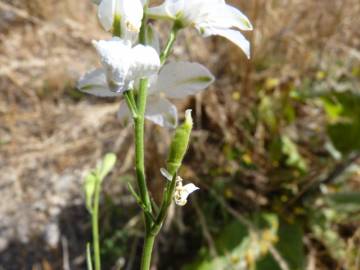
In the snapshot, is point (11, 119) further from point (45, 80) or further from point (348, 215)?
point (348, 215)

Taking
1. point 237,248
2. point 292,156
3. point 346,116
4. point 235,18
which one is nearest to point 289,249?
point 237,248

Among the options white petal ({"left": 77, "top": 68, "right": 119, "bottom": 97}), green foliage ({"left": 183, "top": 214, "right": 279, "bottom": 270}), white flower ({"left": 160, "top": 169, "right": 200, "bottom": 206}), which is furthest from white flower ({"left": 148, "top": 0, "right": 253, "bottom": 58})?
green foliage ({"left": 183, "top": 214, "right": 279, "bottom": 270})

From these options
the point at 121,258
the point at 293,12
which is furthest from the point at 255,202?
the point at 293,12

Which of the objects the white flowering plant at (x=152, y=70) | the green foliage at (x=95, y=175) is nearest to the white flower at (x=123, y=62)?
the white flowering plant at (x=152, y=70)

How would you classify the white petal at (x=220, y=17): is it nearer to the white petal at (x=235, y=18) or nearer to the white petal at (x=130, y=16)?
the white petal at (x=235, y=18)

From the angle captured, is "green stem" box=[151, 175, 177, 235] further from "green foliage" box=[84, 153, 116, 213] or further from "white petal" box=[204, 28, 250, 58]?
"green foliage" box=[84, 153, 116, 213]
